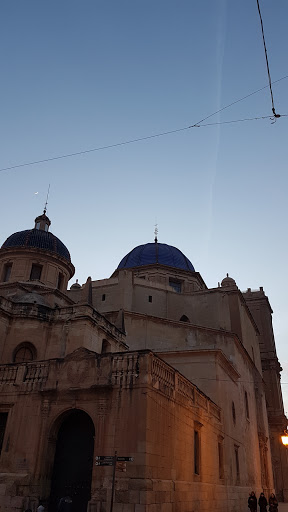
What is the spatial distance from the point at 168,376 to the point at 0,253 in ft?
61.6

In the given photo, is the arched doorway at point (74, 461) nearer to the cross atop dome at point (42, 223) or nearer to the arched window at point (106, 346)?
the arched window at point (106, 346)

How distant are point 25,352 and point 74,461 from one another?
27.9ft

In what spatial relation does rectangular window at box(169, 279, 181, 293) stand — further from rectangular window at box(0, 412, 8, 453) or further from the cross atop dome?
rectangular window at box(0, 412, 8, 453)

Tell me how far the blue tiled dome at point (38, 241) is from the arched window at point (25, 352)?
374 inches

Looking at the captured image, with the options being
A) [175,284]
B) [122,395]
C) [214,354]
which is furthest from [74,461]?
[175,284]

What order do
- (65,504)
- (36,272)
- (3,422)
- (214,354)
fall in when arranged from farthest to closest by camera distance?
(36,272), (214,354), (3,422), (65,504)

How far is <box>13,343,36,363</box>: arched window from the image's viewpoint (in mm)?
20688

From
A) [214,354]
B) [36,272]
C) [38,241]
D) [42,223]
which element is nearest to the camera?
[214,354]

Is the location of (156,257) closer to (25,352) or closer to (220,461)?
(25,352)

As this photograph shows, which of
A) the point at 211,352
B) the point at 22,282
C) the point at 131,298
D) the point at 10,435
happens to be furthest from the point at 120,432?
the point at 131,298

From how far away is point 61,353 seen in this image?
67.4ft

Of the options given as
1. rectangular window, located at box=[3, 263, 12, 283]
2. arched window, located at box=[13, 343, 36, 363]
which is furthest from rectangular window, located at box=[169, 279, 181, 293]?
arched window, located at box=[13, 343, 36, 363]

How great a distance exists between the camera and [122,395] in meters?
12.6

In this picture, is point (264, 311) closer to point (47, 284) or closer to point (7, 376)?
point (47, 284)
